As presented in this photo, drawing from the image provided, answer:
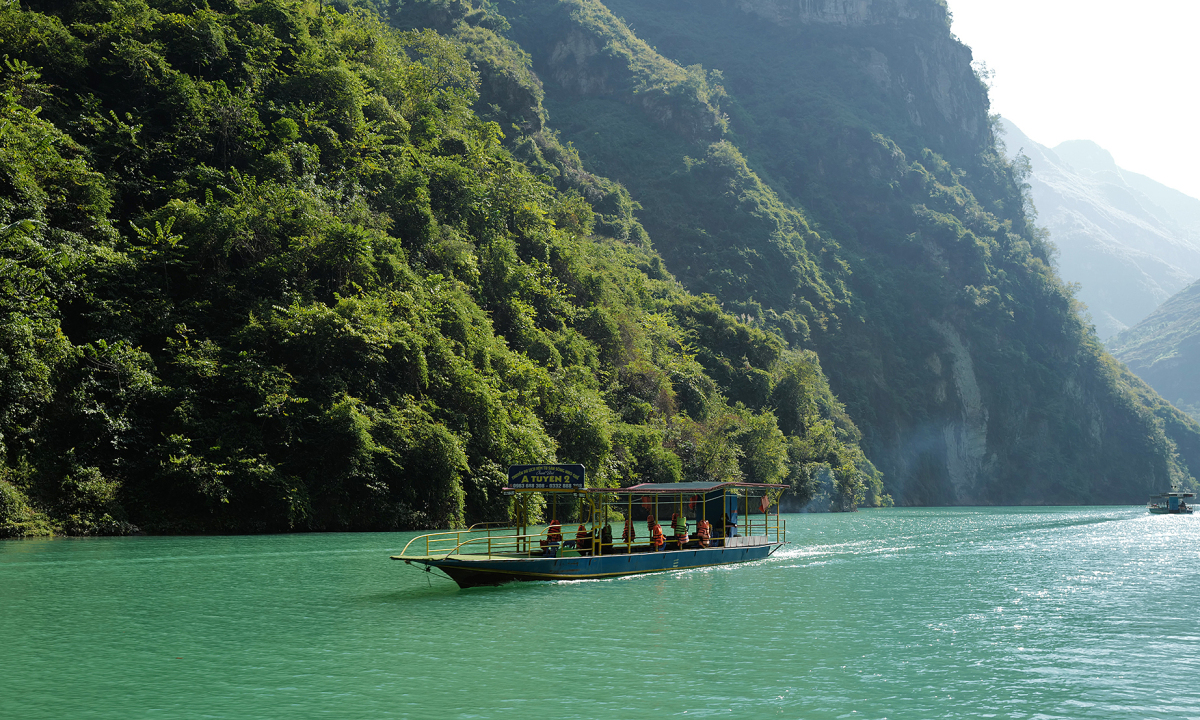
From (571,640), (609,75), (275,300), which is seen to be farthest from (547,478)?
(609,75)

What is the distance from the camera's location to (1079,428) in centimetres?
12431

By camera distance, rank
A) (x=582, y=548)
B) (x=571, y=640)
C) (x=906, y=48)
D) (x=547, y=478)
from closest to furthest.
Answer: (x=571, y=640) < (x=547, y=478) < (x=582, y=548) < (x=906, y=48)

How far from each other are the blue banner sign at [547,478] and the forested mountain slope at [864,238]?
265 ft

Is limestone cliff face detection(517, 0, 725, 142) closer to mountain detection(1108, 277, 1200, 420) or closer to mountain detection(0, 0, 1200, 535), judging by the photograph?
mountain detection(0, 0, 1200, 535)

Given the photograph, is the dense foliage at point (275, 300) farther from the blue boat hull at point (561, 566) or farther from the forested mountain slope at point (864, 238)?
the forested mountain slope at point (864, 238)

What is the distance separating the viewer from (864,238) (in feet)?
424

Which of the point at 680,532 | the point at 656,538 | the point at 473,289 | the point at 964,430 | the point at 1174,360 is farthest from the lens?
the point at 1174,360

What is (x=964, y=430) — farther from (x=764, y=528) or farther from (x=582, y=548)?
(x=582, y=548)

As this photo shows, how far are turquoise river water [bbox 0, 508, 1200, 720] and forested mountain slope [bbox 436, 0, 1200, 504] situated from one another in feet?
259

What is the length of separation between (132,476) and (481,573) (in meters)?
19.5

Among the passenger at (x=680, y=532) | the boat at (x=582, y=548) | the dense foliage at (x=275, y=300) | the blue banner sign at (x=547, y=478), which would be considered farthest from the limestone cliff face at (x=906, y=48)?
the blue banner sign at (x=547, y=478)

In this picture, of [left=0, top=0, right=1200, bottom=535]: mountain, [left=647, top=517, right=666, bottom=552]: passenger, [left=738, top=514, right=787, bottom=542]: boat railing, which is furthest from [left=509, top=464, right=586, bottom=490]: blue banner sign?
[left=0, top=0, right=1200, bottom=535]: mountain

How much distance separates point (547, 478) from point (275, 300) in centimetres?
2409

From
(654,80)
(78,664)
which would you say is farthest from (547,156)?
(78,664)
